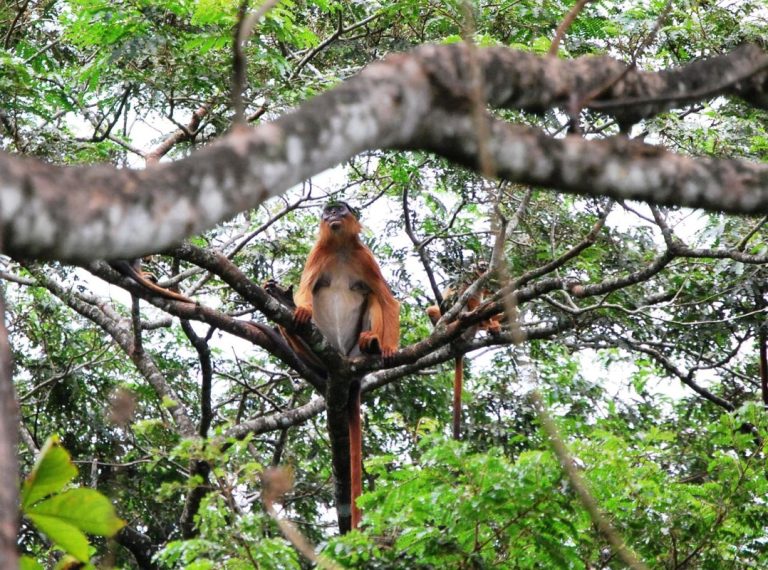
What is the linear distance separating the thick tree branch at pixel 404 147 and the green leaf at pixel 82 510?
59 centimetres

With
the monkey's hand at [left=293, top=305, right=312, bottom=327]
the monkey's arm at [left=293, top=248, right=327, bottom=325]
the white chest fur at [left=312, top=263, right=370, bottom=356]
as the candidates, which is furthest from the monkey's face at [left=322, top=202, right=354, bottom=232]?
the monkey's hand at [left=293, top=305, right=312, bottom=327]

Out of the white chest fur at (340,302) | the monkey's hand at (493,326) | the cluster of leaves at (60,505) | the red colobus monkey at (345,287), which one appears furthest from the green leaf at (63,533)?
the white chest fur at (340,302)

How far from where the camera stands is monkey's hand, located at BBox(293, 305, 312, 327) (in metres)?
5.46

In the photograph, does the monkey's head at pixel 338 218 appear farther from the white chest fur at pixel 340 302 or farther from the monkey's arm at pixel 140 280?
the monkey's arm at pixel 140 280

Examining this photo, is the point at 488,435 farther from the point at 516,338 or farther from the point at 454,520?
the point at 516,338

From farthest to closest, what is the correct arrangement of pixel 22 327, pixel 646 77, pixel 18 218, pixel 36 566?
pixel 22 327 → pixel 646 77 → pixel 36 566 → pixel 18 218

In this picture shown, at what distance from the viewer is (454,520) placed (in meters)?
4.26

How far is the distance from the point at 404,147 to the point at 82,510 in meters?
0.93

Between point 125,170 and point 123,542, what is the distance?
6345 mm

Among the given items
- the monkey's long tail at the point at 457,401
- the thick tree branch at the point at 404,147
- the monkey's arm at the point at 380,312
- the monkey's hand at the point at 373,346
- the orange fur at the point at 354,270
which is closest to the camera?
the thick tree branch at the point at 404,147

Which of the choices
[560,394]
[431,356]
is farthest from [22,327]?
[560,394]

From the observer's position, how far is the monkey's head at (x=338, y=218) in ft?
24.5

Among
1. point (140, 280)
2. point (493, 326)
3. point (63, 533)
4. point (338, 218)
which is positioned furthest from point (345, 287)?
point (63, 533)

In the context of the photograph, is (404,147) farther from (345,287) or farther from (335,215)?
(345,287)
